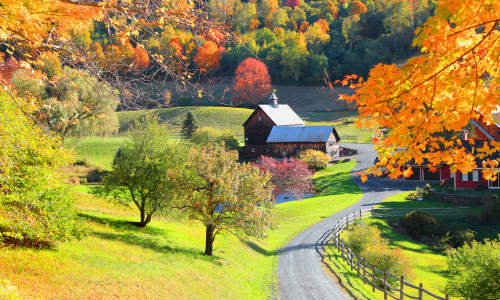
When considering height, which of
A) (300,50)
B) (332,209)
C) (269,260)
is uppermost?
(300,50)

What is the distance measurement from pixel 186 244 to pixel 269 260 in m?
5.73

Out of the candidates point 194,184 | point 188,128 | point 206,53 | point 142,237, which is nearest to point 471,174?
point 194,184

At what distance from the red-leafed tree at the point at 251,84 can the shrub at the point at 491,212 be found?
65.6 meters

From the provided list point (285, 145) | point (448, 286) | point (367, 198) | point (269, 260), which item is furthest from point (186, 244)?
point (285, 145)

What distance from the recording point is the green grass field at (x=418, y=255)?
21.2 m

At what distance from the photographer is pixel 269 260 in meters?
25.3

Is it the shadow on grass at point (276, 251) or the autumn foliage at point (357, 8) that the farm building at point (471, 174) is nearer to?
the shadow on grass at point (276, 251)

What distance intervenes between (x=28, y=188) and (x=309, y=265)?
53.9ft

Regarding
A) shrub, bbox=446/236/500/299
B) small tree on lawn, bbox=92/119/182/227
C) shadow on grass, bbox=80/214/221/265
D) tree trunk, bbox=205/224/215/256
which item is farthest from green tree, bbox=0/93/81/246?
shrub, bbox=446/236/500/299

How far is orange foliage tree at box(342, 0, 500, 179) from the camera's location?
16.2 feet

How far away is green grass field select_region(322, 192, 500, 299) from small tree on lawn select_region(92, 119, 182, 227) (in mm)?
12177

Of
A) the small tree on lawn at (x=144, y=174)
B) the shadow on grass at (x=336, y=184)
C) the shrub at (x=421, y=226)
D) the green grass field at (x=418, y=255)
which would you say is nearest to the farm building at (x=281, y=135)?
the shadow on grass at (x=336, y=184)

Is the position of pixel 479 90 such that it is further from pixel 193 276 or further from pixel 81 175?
pixel 81 175

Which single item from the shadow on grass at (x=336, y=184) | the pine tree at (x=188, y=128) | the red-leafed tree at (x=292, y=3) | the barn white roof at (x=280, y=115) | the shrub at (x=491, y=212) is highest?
the red-leafed tree at (x=292, y=3)
